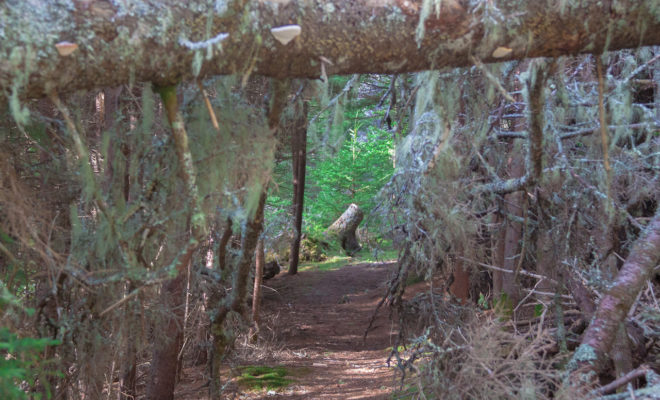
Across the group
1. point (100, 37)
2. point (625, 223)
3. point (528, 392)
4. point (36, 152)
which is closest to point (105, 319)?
point (36, 152)

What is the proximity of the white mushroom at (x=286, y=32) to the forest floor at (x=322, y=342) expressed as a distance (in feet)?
11.3

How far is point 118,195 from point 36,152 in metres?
1.31

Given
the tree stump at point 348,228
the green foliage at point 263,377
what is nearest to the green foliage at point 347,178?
the tree stump at point 348,228

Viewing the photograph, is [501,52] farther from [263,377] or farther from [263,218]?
[263,377]

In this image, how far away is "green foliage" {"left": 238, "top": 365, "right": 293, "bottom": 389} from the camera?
23.8 feet

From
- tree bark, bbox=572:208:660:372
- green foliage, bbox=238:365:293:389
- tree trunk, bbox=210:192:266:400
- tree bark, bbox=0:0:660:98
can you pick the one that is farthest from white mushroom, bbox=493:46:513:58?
green foliage, bbox=238:365:293:389

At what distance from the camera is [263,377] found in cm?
751

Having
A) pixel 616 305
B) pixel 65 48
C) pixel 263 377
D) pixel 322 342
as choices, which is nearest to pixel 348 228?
pixel 322 342

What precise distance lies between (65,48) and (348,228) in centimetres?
1618

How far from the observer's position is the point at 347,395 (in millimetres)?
6742

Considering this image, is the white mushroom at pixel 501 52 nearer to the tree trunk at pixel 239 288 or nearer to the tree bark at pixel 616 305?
the tree trunk at pixel 239 288

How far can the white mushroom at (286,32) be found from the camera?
1976 mm

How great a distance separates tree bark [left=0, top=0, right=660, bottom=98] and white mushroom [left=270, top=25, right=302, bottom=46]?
3cm

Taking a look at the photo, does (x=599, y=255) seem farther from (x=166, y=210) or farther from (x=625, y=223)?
(x=166, y=210)
